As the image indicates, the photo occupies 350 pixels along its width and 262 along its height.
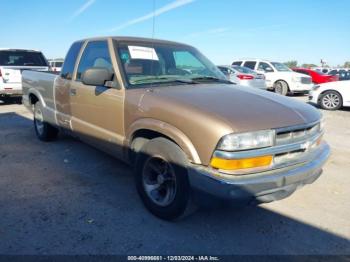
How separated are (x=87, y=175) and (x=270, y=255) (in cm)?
277

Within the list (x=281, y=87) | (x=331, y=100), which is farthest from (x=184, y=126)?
(x=281, y=87)

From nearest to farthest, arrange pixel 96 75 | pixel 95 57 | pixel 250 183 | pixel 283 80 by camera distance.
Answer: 1. pixel 250 183
2. pixel 96 75
3. pixel 95 57
4. pixel 283 80

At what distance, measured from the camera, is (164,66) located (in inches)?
162

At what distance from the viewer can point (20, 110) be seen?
10.0m

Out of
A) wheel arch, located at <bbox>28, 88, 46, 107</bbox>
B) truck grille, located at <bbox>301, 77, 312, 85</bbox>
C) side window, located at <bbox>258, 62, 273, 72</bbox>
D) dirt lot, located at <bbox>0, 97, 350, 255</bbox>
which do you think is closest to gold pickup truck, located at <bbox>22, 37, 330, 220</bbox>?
dirt lot, located at <bbox>0, 97, 350, 255</bbox>

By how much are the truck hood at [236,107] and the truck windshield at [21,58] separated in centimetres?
882

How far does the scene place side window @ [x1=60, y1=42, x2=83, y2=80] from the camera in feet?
15.7

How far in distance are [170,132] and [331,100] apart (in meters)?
10.2

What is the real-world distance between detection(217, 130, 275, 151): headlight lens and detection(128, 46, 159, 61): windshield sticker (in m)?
1.85

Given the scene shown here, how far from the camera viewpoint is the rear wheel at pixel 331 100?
11.3 metres

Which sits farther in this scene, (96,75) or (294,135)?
(96,75)

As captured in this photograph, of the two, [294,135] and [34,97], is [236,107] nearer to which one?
[294,135]

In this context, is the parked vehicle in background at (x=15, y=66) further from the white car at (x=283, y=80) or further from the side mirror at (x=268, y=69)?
the side mirror at (x=268, y=69)

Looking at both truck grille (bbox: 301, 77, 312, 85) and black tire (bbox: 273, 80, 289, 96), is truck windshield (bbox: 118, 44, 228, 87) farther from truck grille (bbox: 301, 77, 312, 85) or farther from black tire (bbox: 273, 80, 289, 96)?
truck grille (bbox: 301, 77, 312, 85)
